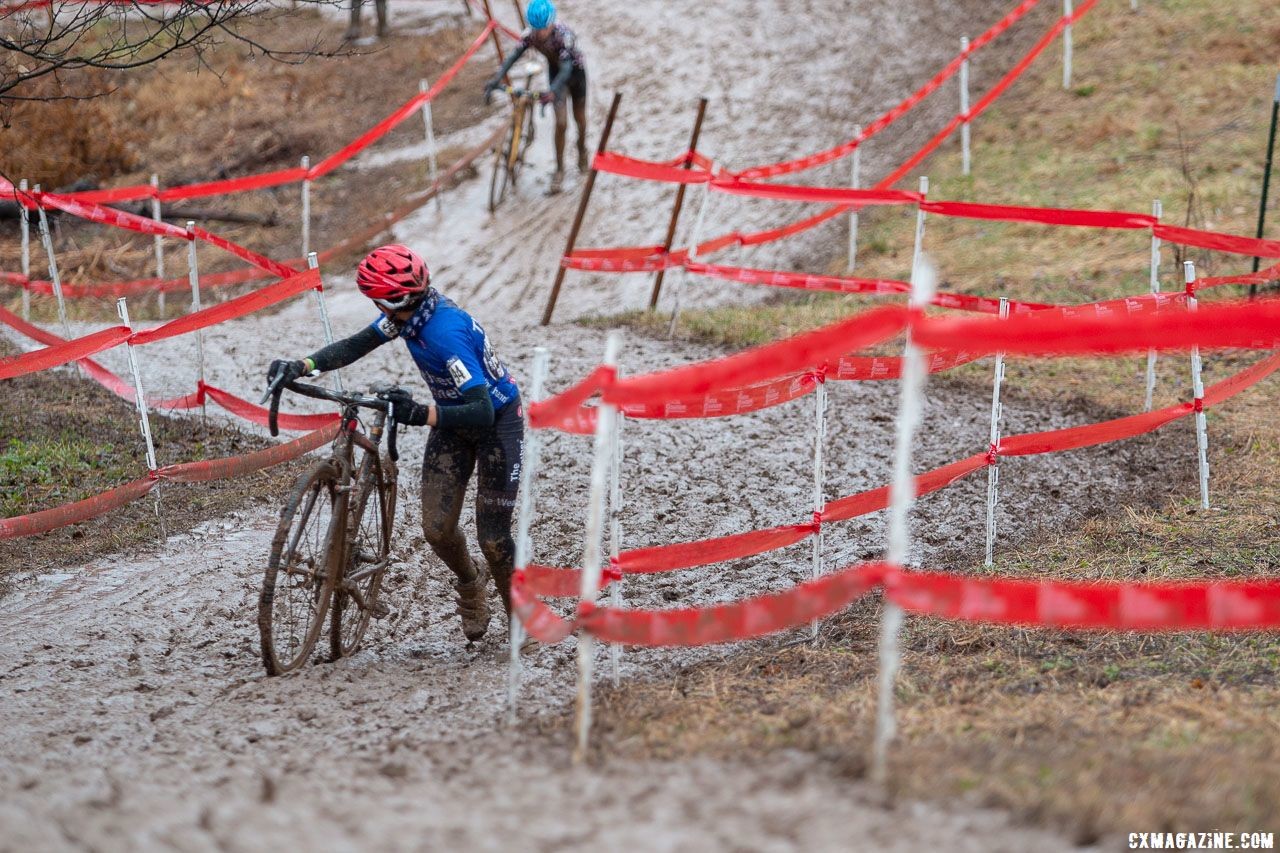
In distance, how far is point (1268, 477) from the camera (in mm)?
Result: 7566

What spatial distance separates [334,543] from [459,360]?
104 centimetres

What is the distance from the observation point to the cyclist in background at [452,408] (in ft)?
17.7

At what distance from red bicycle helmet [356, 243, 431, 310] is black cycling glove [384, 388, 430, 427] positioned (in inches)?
16.5

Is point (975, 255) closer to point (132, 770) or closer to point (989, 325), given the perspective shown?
point (989, 325)

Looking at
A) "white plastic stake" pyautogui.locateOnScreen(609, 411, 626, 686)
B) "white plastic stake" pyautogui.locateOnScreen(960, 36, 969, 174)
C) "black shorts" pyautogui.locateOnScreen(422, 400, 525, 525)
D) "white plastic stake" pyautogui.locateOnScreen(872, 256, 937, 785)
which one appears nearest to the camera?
"white plastic stake" pyautogui.locateOnScreen(872, 256, 937, 785)

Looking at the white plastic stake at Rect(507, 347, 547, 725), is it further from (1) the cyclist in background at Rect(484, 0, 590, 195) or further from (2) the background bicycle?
(2) the background bicycle

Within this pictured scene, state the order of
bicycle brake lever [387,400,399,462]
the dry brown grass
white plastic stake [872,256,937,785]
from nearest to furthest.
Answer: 1. white plastic stake [872,256,937,785]
2. bicycle brake lever [387,400,399,462]
3. the dry brown grass

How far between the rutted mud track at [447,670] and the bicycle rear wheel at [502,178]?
3.27ft

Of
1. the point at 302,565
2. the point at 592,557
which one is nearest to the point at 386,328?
the point at 302,565

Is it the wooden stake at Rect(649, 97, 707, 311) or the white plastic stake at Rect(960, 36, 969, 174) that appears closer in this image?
the wooden stake at Rect(649, 97, 707, 311)

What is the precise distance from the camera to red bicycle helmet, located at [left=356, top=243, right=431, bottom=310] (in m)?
5.35

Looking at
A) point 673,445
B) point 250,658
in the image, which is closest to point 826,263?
point 673,445

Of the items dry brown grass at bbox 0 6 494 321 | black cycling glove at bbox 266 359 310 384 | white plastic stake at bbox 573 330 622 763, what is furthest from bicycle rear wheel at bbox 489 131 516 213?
white plastic stake at bbox 573 330 622 763

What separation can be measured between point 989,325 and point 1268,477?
496cm
